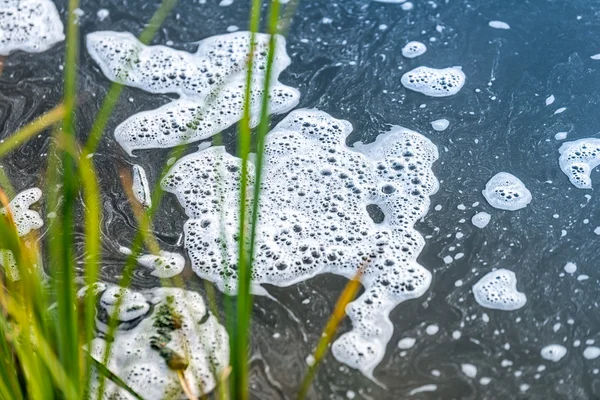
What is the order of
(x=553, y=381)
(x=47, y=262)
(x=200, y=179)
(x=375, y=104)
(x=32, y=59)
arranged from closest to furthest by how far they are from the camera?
(x=553, y=381), (x=47, y=262), (x=200, y=179), (x=375, y=104), (x=32, y=59)

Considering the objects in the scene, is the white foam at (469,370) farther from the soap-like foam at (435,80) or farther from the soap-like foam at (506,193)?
the soap-like foam at (435,80)

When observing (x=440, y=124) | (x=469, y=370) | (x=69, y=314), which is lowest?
(x=469, y=370)

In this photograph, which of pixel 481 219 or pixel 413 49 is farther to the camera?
pixel 413 49

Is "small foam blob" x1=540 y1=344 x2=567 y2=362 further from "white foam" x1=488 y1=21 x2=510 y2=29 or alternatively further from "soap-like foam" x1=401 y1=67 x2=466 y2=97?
"white foam" x1=488 y1=21 x2=510 y2=29

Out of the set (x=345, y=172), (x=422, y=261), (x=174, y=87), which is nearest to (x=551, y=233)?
(x=422, y=261)

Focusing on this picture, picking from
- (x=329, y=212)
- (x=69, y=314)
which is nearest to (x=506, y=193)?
(x=329, y=212)

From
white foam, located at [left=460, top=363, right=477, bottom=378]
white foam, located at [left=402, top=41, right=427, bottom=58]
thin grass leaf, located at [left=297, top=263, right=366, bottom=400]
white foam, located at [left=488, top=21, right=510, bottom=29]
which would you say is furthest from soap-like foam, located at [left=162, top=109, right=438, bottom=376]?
white foam, located at [left=488, top=21, right=510, bottom=29]

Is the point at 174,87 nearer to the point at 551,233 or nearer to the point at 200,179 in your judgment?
the point at 200,179

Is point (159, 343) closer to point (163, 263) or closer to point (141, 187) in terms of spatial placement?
point (163, 263)
